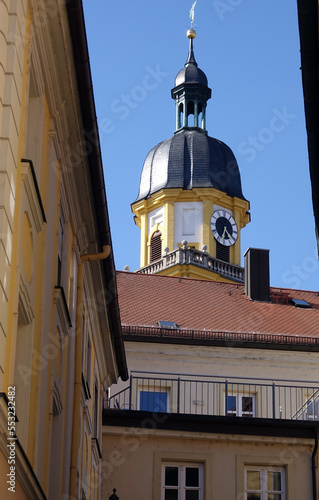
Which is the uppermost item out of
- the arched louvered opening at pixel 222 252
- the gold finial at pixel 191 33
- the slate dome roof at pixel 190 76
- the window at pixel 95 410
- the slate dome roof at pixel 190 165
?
the gold finial at pixel 191 33

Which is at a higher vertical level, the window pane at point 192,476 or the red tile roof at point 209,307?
the red tile roof at point 209,307

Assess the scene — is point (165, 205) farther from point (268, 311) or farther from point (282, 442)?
point (282, 442)

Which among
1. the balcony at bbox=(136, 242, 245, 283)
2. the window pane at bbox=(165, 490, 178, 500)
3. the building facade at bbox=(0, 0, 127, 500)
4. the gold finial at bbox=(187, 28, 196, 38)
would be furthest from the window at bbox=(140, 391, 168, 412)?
the gold finial at bbox=(187, 28, 196, 38)

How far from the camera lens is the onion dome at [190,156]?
206 ft

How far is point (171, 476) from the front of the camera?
24.8 meters

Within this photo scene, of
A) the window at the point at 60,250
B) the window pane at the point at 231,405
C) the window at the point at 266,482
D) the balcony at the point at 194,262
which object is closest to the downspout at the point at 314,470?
the window at the point at 266,482

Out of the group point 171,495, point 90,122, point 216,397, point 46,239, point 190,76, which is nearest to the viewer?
point 46,239

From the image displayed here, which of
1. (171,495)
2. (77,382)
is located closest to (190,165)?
(171,495)

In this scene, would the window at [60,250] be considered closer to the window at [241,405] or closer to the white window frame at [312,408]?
the white window frame at [312,408]

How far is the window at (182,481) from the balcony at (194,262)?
3218cm

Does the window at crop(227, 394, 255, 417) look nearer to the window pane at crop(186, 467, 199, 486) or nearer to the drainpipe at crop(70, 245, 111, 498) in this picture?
the window pane at crop(186, 467, 199, 486)

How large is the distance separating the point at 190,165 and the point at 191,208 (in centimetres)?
303

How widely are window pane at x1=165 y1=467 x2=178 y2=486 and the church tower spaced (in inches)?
1270

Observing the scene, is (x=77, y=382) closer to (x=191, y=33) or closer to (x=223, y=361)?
(x=223, y=361)
